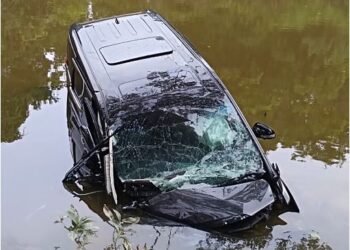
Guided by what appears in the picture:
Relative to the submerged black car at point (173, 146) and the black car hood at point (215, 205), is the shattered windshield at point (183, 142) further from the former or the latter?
the black car hood at point (215, 205)

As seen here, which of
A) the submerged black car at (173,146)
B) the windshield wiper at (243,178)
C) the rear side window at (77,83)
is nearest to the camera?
the submerged black car at (173,146)

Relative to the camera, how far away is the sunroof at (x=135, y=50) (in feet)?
19.9

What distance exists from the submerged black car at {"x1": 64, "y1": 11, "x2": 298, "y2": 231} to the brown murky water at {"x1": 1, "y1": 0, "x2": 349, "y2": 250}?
0.28m

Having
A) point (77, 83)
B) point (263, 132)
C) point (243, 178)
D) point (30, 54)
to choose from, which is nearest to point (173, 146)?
point (243, 178)

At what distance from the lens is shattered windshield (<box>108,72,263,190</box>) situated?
5273 mm

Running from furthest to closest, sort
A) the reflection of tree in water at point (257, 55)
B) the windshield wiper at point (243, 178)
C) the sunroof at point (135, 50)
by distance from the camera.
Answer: the reflection of tree in water at point (257, 55), the sunroof at point (135, 50), the windshield wiper at point (243, 178)

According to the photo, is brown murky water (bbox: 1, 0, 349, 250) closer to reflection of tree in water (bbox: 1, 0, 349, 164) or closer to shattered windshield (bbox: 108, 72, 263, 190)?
reflection of tree in water (bbox: 1, 0, 349, 164)

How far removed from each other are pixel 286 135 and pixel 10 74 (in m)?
4.85

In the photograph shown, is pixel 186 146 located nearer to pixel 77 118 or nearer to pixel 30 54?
pixel 77 118

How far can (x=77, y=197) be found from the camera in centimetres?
584

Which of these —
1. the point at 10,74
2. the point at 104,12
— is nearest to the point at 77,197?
the point at 10,74

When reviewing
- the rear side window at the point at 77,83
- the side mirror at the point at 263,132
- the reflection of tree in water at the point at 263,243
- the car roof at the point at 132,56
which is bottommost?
the reflection of tree in water at the point at 263,243

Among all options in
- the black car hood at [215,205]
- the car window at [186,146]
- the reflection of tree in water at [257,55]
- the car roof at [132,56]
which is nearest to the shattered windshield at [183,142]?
the car window at [186,146]

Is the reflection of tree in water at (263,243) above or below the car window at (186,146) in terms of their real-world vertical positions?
below
